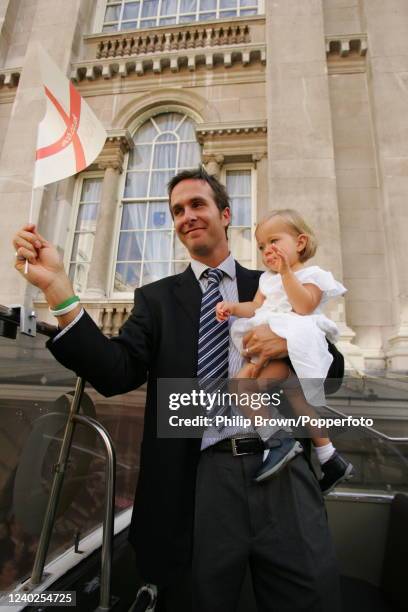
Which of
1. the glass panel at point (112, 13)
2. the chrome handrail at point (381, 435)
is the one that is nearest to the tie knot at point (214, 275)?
the chrome handrail at point (381, 435)

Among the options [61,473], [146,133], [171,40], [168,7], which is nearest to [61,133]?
[61,473]

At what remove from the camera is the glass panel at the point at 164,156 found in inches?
316

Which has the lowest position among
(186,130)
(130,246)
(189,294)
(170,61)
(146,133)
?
(189,294)

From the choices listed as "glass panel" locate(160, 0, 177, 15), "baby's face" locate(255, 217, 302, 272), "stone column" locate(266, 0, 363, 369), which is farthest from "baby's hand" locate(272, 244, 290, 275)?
"glass panel" locate(160, 0, 177, 15)

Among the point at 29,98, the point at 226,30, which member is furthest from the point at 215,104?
the point at 29,98

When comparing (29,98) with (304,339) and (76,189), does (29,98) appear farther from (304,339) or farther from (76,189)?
(304,339)

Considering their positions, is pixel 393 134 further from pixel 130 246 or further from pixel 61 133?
pixel 61 133

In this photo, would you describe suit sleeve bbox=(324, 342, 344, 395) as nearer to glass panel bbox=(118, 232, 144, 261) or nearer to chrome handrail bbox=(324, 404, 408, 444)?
chrome handrail bbox=(324, 404, 408, 444)

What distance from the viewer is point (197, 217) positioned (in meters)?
1.53

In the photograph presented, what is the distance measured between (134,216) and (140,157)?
1538mm

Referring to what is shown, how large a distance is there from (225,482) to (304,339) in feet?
1.90

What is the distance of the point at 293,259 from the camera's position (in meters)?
1.58

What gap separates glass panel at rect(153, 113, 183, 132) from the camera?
8.28 meters

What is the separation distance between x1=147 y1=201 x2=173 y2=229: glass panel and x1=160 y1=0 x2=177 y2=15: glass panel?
5.67 m
